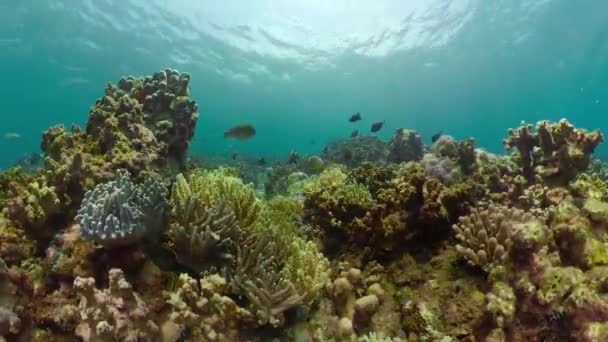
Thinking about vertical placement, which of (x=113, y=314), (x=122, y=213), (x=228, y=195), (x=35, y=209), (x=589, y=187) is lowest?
(x=113, y=314)

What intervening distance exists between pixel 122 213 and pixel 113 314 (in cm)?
98

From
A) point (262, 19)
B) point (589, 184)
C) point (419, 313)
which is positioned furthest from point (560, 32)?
point (419, 313)

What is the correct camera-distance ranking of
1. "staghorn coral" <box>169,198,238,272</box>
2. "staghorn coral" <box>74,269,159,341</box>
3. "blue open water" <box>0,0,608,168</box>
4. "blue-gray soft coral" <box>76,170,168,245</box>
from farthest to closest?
"blue open water" <box>0,0,608,168</box> → "staghorn coral" <box>169,198,238,272</box> → "blue-gray soft coral" <box>76,170,168,245</box> → "staghorn coral" <box>74,269,159,341</box>

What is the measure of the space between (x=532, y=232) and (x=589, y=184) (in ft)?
6.71

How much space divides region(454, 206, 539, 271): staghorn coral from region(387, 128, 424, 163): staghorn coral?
9621 mm

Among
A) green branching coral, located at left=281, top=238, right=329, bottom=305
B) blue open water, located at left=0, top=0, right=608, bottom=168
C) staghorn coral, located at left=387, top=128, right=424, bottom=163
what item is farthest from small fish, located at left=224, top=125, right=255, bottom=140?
blue open water, located at left=0, top=0, right=608, bottom=168

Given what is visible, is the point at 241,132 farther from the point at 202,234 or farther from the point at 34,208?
the point at 202,234

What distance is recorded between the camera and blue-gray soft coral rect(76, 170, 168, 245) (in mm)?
3438

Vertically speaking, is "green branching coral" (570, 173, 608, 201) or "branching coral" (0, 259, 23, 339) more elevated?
"green branching coral" (570, 173, 608, 201)

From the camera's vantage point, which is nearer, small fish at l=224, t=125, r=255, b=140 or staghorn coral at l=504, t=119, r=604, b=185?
staghorn coral at l=504, t=119, r=604, b=185

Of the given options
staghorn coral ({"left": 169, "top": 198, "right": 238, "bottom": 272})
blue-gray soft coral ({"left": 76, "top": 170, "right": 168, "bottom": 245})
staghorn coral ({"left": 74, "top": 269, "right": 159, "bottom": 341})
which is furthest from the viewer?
staghorn coral ({"left": 169, "top": 198, "right": 238, "bottom": 272})

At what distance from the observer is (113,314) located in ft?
9.40

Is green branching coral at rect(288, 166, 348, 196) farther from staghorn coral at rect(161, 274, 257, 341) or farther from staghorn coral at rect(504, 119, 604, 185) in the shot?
staghorn coral at rect(504, 119, 604, 185)

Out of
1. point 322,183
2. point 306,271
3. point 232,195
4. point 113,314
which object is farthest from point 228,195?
point 113,314
